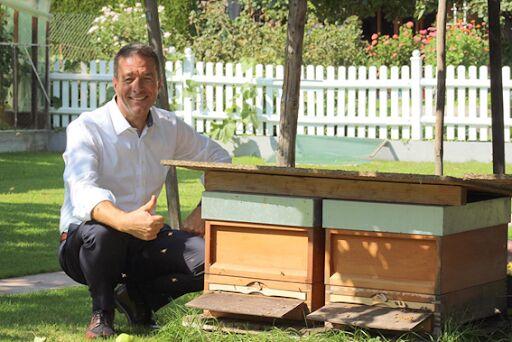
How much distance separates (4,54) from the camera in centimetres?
1641

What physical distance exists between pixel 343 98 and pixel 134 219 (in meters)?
12.1

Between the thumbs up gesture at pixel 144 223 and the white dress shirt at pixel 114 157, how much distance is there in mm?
228

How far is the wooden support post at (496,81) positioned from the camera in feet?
19.6

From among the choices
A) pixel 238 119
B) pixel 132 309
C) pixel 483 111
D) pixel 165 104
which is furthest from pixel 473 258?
pixel 238 119

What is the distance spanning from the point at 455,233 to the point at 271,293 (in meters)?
0.86

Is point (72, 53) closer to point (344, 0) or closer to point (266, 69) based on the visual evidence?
point (266, 69)

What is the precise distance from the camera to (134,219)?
4711mm

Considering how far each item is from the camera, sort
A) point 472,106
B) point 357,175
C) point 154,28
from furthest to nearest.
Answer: point 472,106 → point 154,28 → point 357,175

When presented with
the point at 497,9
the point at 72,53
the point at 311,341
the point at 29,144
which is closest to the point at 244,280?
the point at 311,341

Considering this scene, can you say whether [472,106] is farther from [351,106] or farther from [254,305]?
[254,305]

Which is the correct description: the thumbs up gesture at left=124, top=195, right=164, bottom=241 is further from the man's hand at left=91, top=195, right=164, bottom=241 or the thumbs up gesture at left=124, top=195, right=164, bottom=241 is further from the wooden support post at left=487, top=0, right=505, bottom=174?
the wooden support post at left=487, top=0, right=505, bottom=174

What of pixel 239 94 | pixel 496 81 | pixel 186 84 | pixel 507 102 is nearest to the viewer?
pixel 496 81

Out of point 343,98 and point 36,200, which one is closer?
point 36,200

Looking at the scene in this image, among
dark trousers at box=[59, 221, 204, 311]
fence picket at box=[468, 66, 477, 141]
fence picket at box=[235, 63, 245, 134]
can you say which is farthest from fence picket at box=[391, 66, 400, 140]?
dark trousers at box=[59, 221, 204, 311]
